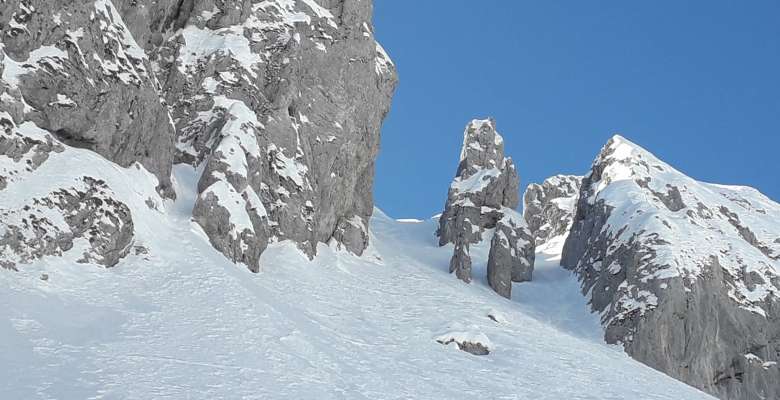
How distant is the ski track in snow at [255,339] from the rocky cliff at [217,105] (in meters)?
2.42

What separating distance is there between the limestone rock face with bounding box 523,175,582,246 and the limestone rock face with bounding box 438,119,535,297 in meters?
16.2

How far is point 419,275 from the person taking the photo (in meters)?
67.1

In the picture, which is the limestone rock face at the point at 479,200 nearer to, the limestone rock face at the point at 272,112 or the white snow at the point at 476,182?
the white snow at the point at 476,182

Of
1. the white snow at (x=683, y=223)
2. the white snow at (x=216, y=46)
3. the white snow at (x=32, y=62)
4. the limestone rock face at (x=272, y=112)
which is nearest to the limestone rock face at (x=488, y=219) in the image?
the white snow at (x=683, y=223)

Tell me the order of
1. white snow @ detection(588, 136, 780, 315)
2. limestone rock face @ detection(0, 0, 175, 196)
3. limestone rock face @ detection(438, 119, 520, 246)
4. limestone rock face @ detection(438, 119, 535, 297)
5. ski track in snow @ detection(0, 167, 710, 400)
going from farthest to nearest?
limestone rock face @ detection(438, 119, 520, 246) < limestone rock face @ detection(438, 119, 535, 297) < white snow @ detection(588, 136, 780, 315) < limestone rock face @ detection(0, 0, 175, 196) < ski track in snow @ detection(0, 167, 710, 400)

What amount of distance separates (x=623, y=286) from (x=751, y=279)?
14399 mm

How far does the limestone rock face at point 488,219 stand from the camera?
249 feet

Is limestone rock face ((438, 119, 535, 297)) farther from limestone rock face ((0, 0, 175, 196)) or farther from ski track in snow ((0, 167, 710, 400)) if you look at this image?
limestone rock face ((0, 0, 175, 196))

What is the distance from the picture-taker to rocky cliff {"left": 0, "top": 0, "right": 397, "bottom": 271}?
3741cm

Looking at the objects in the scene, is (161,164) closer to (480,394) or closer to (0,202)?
(0,202)

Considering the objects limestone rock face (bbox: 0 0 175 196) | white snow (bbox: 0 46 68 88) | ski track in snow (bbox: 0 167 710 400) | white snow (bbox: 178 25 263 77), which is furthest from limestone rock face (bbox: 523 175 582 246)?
white snow (bbox: 0 46 68 88)

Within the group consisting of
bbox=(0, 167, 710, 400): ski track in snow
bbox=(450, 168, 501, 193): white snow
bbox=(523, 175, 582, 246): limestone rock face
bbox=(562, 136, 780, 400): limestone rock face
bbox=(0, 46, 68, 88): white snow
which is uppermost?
bbox=(523, 175, 582, 246): limestone rock face

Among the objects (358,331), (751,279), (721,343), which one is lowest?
(358,331)

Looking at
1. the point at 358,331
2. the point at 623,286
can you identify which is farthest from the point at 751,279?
the point at 358,331
